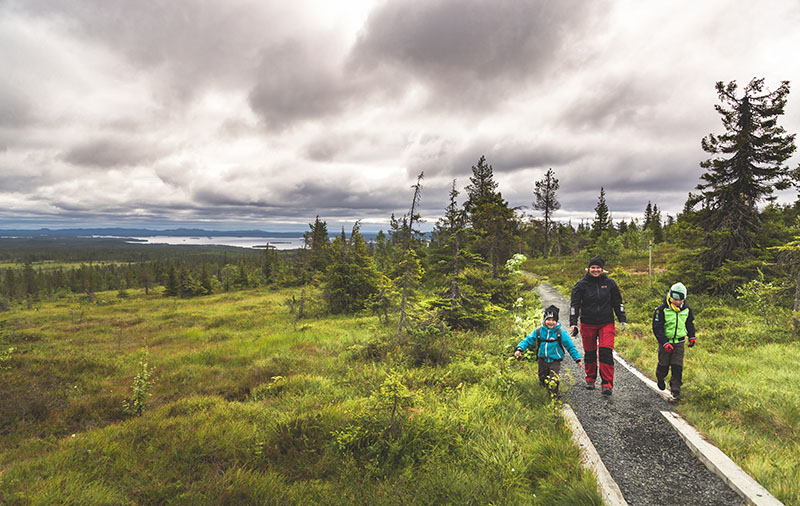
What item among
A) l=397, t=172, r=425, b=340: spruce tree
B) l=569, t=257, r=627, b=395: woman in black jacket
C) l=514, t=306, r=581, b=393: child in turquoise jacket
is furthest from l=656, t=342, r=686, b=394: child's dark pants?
l=397, t=172, r=425, b=340: spruce tree

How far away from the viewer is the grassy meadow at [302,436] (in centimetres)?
420

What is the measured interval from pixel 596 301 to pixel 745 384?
3.74 m

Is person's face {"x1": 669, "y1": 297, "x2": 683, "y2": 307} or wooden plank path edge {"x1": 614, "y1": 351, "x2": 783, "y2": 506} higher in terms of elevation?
person's face {"x1": 669, "y1": 297, "x2": 683, "y2": 307}

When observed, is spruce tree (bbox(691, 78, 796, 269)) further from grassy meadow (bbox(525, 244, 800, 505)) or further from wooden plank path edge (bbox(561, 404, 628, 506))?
wooden plank path edge (bbox(561, 404, 628, 506))

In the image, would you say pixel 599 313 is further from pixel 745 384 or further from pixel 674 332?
pixel 745 384

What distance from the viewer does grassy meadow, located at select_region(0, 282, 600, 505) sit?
4.20 meters

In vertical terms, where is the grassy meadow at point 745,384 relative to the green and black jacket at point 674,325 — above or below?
below

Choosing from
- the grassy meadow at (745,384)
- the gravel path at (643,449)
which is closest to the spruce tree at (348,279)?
the grassy meadow at (745,384)

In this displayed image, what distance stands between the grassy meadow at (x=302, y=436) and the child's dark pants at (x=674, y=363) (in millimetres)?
2606

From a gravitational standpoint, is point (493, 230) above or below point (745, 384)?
above

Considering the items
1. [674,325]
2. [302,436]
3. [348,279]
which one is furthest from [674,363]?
[348,279]

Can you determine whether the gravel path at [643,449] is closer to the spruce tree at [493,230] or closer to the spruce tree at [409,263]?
the spruce tree at [409,263]

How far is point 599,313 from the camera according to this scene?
6410mm

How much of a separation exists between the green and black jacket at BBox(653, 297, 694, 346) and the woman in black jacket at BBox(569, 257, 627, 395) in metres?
0.87
